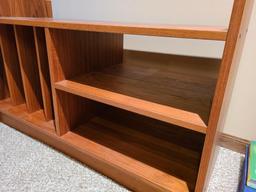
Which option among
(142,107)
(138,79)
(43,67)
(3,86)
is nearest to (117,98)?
(142,107)

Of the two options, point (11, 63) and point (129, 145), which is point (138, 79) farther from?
point (11, 63)

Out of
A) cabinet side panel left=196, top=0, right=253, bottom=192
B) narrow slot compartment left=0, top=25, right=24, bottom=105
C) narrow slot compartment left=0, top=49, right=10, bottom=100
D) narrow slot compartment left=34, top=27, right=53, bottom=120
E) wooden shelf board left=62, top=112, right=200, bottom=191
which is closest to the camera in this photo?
cabinet side panel left=196, top=0, right=253, bottom=192

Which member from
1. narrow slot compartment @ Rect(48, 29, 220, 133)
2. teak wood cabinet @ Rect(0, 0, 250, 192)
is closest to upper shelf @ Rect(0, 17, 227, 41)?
teak wood cabinet @ Rect(0, 0, 250, 192)

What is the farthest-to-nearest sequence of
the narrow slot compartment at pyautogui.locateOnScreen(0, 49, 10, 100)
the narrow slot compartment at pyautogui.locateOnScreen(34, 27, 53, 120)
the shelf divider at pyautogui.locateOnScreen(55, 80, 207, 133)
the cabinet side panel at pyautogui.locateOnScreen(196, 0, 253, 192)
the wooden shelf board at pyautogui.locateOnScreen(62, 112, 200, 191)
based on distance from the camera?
the narrow slot compartment at pyautogui.locateOnScreen(0, 49, 10, 100) → the narrow slot compartment at pyautogui.locateOnScreen(34, 27, 53, 120) → the wooden shelf board at pyautogui.locateOnScreen(62, 112, 200, 191) → the shelf divider at pyautogui.locateOnScreen(55, 80, 207, 133) → the cabinet side panel at pyautogui.locateOnScreen(196, 0, 253, 192)

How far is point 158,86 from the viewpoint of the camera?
62 centimetres

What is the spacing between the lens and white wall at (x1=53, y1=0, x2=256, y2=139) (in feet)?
2.17

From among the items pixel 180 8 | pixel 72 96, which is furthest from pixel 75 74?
pixel 180 8

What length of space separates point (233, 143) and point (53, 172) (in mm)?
638

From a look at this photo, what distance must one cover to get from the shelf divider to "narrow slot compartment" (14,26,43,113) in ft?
0.75

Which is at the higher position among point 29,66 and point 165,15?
point 165,15

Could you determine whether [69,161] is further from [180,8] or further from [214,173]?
[180,8]

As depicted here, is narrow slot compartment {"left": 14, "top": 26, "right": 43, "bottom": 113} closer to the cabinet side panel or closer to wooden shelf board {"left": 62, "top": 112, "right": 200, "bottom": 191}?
wooden shelf board {"left": 62, "top": 112, "right": 200, "bottom": 191}

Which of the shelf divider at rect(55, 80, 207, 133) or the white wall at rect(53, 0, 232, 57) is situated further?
the white wall at rect(53, 0, 232, 57)

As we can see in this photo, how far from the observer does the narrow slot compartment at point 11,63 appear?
733mm
